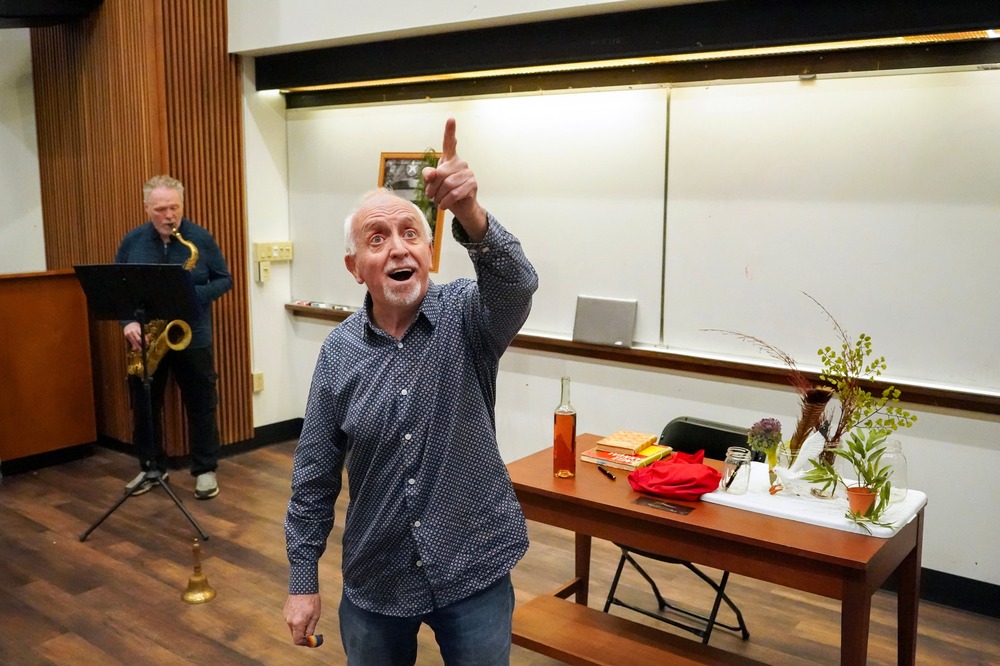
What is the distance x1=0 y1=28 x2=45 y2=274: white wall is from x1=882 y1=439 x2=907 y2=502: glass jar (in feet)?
18.8

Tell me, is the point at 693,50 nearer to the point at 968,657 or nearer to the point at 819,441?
the point at 819,441

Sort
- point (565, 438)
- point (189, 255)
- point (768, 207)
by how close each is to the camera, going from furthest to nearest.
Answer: point (189, 255) → point (768, 207) → point (565, 438)

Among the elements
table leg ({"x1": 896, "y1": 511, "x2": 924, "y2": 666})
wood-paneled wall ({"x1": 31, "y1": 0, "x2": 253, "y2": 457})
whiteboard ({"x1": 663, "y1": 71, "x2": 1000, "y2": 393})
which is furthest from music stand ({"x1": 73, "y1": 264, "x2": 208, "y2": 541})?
table leg ({"x1": 896, "y1": 511, "x2": 924, "y2": 666})

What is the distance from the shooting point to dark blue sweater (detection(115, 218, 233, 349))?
4969mm

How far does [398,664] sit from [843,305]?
9.21ft

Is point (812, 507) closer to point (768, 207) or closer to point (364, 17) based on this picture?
point (768, 207)

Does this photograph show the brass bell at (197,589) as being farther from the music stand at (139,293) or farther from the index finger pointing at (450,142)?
the index finger pointing at (450,142)

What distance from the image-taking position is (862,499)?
2.56 metres

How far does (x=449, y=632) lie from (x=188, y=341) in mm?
3567

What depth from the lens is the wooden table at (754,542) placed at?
7.82 ft

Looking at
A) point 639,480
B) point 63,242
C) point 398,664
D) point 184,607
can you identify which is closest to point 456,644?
point 398,664

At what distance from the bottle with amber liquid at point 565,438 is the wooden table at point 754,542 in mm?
39

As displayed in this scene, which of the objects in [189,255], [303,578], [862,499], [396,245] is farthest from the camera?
[189,255]

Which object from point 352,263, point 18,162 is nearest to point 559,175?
point 352,263
